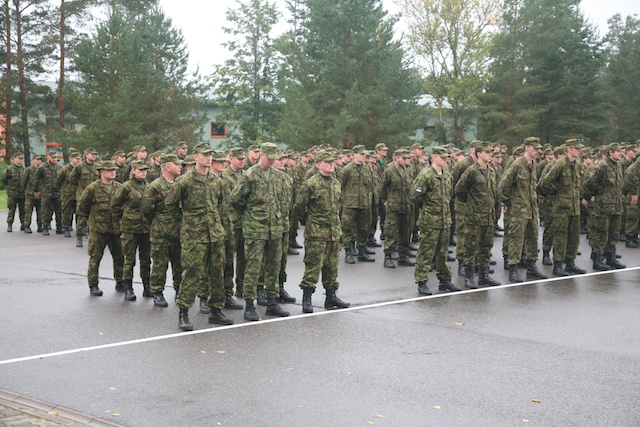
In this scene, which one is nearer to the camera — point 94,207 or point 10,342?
point 10,342

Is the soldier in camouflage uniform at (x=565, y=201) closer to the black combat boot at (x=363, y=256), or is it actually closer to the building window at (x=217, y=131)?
the black combat boot at (x=363, y=256)

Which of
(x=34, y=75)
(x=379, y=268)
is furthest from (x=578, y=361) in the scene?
(x=34, y=75)

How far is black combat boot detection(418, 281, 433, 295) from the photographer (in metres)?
11.1

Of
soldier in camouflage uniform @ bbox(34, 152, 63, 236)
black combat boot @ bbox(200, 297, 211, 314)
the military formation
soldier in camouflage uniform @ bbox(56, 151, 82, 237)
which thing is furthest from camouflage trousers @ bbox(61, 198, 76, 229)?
black combat boot @ bbox(200, 297, 211, 314)

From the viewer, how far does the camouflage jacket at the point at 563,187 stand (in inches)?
508

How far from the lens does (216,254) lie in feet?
30.3

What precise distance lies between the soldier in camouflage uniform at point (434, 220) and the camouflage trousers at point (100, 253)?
4254mm

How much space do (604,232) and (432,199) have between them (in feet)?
13.6

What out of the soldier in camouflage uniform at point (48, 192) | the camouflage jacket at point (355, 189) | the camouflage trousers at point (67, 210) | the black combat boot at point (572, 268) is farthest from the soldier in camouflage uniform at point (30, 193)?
the black combat boot at point (572, 268)

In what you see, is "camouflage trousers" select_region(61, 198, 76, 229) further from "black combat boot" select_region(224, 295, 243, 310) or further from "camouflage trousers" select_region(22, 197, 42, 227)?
"black combat boot" select_region(224, 295, 243, 310)

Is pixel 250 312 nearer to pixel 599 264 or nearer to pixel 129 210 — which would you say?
pixel 129 210

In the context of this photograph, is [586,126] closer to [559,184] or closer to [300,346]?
[559,184]

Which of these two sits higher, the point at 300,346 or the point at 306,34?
the point at 306,34

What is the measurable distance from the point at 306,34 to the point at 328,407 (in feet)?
116
